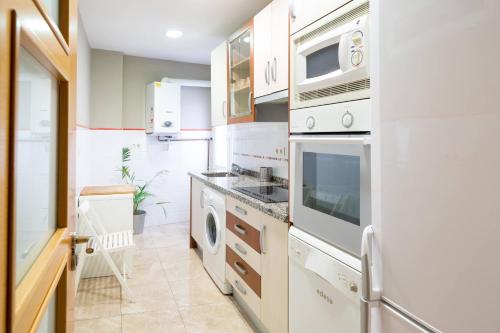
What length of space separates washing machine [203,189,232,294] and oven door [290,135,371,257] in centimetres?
115

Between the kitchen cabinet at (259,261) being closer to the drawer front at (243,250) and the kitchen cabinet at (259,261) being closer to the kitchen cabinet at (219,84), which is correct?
the drawer front at (243,250)

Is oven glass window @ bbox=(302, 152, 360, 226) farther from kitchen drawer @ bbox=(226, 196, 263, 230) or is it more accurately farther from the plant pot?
the plant pot

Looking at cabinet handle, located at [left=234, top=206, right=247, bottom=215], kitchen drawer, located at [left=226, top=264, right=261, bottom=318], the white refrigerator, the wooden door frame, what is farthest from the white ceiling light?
the white refrigerator

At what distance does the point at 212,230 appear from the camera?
10.1 feet

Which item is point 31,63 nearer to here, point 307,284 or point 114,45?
point 307,284

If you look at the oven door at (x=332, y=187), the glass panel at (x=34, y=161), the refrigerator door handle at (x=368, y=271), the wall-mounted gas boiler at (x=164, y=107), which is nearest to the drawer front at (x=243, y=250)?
the oven door at (x=332, y=187)

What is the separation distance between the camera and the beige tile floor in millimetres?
2311

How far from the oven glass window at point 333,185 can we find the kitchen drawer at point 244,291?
3.02 feet

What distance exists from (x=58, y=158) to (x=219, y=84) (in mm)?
2777

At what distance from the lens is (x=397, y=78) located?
32.8 inches

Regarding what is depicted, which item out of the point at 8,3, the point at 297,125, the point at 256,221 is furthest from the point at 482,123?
the point at 256,221

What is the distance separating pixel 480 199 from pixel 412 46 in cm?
37

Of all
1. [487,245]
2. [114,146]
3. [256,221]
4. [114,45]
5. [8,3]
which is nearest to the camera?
[8,3]

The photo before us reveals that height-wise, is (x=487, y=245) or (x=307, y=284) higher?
(x=487, y=245)
